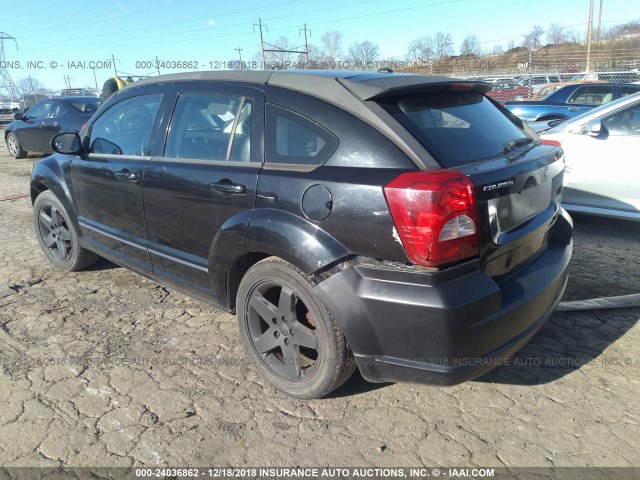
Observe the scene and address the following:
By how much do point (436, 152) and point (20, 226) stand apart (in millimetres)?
5935

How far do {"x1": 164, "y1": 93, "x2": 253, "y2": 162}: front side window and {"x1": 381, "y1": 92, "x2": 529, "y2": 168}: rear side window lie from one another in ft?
2.92

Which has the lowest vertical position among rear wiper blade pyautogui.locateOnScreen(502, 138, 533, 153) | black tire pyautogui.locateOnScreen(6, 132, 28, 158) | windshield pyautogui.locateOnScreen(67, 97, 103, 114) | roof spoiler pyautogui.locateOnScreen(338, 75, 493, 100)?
black tire pyautogui.locateOnScreen(6, 132, 28, 158)

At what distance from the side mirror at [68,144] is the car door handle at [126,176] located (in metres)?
0.74

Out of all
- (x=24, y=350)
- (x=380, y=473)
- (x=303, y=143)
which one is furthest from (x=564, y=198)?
(x=24, y=350)

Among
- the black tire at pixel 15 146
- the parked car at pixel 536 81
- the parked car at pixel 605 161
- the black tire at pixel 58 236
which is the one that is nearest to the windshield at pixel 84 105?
the black tire at pixel 15 146

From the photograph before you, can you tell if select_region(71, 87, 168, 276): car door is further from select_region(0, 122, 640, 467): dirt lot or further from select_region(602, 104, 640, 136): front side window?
select_region(602, 104, 640, 136): front side window

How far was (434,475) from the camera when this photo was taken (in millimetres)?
2229

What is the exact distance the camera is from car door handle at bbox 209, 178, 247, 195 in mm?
2783

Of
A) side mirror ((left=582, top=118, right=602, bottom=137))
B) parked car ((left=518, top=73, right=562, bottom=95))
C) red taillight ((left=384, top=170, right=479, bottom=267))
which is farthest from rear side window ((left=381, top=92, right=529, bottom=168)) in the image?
parked car ((left=518, top=73, right=562, bottom=95))

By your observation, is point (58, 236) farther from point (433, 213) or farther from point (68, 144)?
point (433, 213)

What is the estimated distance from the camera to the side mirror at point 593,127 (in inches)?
205

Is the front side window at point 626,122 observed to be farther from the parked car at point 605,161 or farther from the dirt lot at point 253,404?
the dirt lot at point 253,404

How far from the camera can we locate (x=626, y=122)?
529 centimetres

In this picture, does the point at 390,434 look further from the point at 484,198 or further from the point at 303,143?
the point at 303,143
